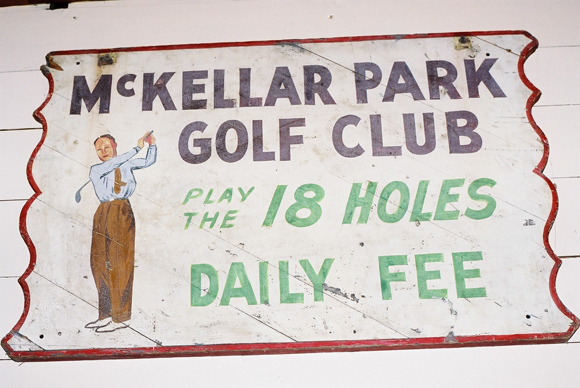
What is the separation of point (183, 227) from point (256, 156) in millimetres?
316

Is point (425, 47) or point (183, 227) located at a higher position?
point (425, 47)

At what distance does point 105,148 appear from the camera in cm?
201

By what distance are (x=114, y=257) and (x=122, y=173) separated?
0.88 ft

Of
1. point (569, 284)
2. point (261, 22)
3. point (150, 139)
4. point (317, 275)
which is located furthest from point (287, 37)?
point (569, 284)

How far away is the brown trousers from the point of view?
1.85 meters

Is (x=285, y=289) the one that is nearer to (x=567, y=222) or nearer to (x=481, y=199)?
(x=481, y=199)

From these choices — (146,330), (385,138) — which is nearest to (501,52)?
(385,138)

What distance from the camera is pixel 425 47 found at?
2.11 meters

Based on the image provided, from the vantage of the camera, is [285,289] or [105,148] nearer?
[285,289]

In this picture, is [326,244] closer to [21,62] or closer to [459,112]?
[459,112]

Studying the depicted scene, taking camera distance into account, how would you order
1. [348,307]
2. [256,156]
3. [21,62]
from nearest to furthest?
[348,307] → [256,156] → [21,62]

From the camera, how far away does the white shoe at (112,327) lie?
1822 mm

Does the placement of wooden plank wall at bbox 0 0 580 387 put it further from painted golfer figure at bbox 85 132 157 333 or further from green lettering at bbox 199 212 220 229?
green lettering at bbox 199 212 220 229

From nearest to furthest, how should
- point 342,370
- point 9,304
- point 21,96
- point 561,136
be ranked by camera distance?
point 342,370 → point 9,304 → point 561,136 → point 21,96
